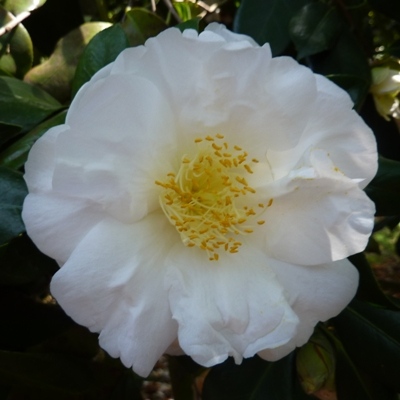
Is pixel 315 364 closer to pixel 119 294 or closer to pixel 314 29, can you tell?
pixel 119 294

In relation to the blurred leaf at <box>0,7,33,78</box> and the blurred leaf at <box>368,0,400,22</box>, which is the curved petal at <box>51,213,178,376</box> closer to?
the blurred leaf at <box>0,7,33,78</box>

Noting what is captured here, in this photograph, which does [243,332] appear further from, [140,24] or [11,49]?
[11,49]

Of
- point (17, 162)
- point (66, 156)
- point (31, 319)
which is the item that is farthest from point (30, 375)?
point (66, 156)

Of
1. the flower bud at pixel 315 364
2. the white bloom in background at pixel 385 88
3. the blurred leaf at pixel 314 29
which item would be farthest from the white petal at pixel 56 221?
the white bloom in background at pixel 385 88

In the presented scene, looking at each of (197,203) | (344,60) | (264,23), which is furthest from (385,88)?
(197,203)

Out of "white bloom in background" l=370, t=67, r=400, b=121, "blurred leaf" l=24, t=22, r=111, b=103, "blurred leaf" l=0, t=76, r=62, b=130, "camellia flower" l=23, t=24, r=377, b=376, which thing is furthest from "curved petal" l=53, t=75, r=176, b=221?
"white bloom in background" l=370, t=67, r=400, b=121
